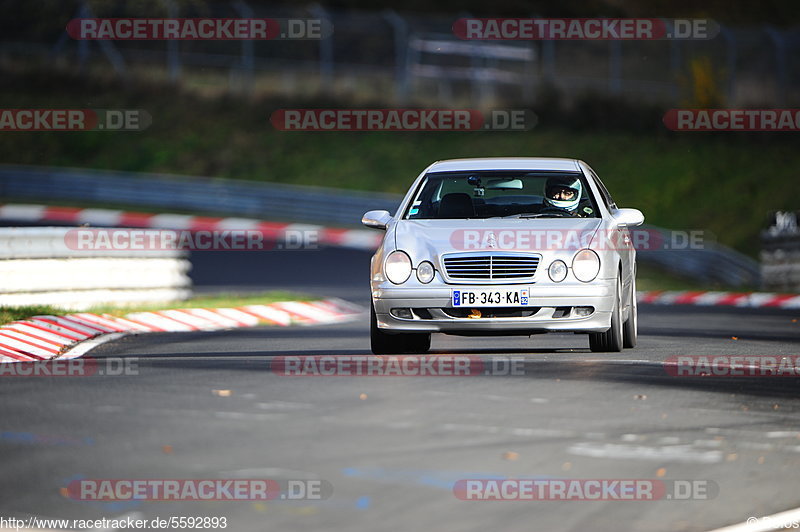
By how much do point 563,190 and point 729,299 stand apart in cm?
→ 1156

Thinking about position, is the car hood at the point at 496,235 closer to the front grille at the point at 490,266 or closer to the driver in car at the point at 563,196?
the front grille at the point at 490,266

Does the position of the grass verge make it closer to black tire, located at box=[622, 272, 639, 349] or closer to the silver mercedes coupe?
the silver mercedes coupe

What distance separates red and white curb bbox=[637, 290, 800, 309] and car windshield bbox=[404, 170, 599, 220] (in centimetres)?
1045

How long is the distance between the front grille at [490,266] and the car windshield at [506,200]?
0.73 metres

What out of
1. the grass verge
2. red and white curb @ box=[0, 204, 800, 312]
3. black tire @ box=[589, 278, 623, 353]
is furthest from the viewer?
red and white curb @ box=[0, 204, 800, 312]

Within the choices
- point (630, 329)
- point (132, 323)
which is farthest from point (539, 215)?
point (132, 323)

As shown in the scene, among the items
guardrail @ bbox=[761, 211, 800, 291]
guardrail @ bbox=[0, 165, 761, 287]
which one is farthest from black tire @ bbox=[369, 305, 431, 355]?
guardrail @ bbox=[0, 165, 761, 287]

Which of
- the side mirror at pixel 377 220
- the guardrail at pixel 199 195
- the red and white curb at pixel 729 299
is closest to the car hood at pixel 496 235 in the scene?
the side mirror at pixel 377 220

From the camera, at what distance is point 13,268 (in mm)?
16312

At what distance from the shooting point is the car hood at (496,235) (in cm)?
1191

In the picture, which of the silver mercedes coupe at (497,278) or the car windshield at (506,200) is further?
the car windshield at (506,200)

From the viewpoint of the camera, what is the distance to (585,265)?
11914 millimetres

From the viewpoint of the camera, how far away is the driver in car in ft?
41.8

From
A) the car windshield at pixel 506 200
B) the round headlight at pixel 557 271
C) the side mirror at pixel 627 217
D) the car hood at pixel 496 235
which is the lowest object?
the round headlight at pixel 557 271
